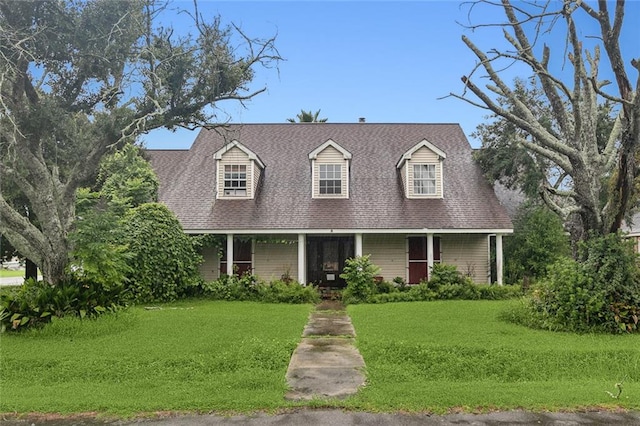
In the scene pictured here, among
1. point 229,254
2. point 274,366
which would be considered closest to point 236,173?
point 229,254

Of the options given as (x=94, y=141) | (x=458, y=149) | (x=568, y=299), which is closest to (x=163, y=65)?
(x=94, y=141)

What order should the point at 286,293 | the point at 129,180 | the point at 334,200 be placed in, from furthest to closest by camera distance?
the point at 129,180
the point at 334,200
the point at 286,293

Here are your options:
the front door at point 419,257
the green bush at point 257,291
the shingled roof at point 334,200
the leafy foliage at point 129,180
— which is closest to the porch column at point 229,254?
the shingled roof at point 334,200

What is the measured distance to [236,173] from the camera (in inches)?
754

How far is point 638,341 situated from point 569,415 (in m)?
4.77

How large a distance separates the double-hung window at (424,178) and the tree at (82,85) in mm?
8501

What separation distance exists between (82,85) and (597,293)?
13.3 m

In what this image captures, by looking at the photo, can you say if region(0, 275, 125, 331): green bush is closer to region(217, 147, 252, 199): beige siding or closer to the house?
the house

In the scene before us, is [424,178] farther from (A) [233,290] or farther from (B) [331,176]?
(A) [233,290]

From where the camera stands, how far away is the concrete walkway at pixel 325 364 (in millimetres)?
6043

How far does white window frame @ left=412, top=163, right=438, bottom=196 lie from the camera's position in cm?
1912

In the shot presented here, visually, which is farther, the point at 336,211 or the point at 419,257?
the point at 419,257

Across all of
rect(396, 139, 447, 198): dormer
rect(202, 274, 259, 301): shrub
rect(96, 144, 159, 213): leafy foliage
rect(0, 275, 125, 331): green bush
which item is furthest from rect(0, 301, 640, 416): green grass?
rect(96, 144, 159, 213): leafy foliage

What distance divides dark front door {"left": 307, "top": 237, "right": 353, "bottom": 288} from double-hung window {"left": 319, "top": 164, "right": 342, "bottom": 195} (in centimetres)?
207
